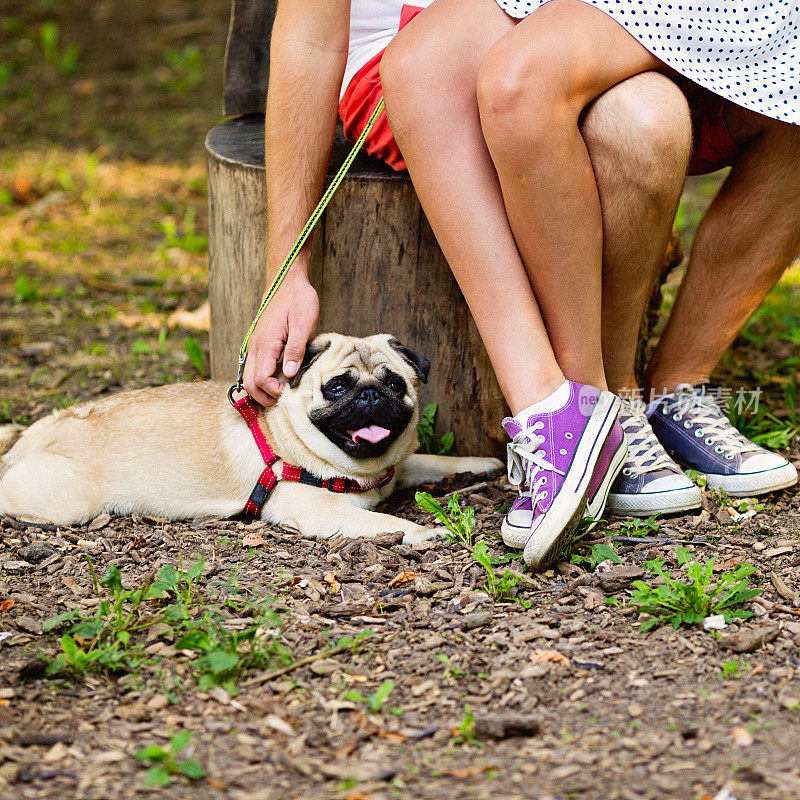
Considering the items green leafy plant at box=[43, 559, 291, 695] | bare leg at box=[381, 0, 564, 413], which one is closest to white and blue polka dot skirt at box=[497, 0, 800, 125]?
bare leg at box=[381, 0, 564, 413]

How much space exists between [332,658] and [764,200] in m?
1.85

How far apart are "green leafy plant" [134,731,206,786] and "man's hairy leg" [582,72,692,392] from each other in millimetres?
1594

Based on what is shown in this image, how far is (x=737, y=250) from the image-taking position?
288 centimetres

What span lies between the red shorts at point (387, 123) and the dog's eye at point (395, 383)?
647mm

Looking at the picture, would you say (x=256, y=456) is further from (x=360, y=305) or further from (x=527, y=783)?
(x=527, y=783)

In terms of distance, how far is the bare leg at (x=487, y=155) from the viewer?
2.35 metres

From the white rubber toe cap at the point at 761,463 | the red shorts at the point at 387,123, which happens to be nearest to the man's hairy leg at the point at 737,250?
the red shorts at the point at 387,123

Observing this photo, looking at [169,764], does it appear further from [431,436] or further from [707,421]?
[707,421]

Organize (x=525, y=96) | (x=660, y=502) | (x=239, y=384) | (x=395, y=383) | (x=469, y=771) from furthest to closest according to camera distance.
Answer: (x=239, y=384) → (x=395, y=383) → (x=660, y=502) → (x=525, y=96) → (x=469, y=771)

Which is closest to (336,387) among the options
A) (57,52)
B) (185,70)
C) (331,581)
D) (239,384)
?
(239,384)

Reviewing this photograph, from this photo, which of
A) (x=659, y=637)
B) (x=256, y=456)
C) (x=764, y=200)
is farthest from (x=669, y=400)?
(x=256, y=456)

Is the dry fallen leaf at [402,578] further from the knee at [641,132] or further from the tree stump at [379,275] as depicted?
the knee at [641,132]

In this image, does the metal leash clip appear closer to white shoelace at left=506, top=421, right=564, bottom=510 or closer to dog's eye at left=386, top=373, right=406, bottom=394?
dog's eye at left=386, top=373, right=406, bottom=394

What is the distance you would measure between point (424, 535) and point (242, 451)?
2.09 ft
